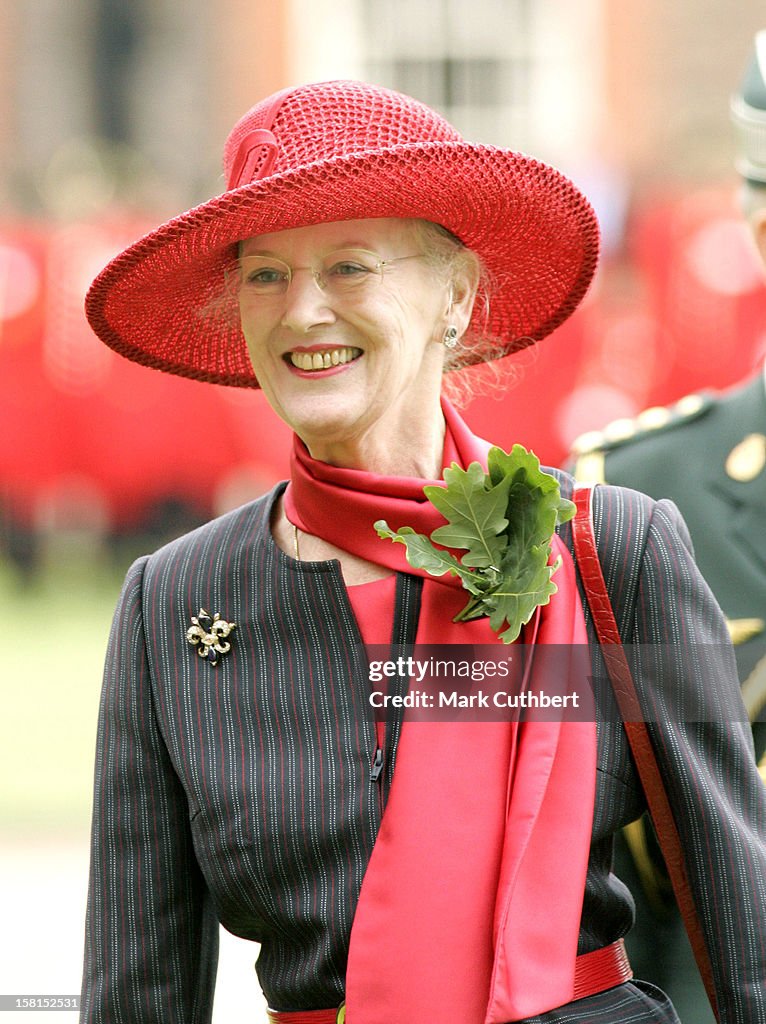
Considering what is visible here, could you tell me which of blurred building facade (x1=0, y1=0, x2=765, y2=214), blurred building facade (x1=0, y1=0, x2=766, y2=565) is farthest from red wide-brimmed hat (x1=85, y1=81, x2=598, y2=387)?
blurred building facade (x1=0, y1=0, x2=765, y2=214)

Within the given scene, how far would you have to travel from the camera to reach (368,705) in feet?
7.97

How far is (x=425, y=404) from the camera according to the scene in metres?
2.55

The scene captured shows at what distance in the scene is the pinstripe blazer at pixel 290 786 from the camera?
92.8 inches

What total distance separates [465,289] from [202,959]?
1.06m

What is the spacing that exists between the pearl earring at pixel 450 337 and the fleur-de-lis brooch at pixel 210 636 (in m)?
0.51

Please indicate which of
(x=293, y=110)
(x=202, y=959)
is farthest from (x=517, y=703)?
(x=293, y=110)

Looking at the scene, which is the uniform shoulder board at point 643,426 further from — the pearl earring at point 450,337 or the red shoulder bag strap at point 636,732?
the red shoulder bag strap at point 636,732

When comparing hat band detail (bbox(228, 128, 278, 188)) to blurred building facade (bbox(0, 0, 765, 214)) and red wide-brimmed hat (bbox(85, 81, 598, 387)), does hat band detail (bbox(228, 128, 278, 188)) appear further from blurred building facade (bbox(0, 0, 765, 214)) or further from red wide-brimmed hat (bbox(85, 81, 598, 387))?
blurred building facade (bbox(0, 0, 765, 214))

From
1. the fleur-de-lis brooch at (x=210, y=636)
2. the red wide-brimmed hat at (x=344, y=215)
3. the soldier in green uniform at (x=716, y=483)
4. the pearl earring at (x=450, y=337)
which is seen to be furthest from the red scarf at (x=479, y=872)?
the soldier in green uniform at (x=716, y=483)

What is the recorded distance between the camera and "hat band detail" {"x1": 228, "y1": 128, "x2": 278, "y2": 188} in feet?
8.02

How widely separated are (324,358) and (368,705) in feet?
1.58

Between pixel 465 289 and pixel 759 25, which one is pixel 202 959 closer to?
pixel 465 289

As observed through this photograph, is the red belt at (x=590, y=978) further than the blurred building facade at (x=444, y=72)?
No

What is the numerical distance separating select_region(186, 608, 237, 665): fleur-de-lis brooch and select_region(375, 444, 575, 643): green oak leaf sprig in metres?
0.29
